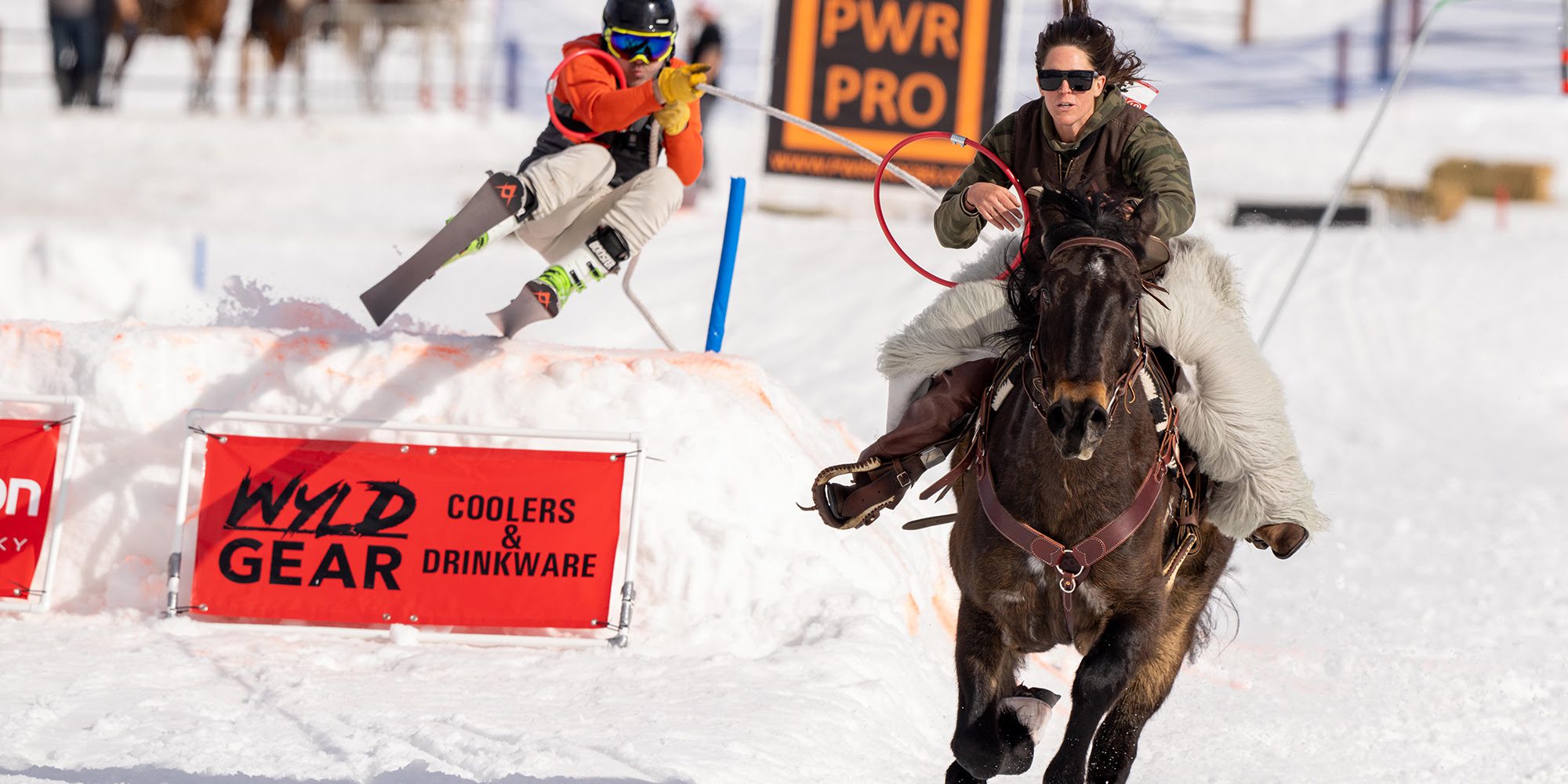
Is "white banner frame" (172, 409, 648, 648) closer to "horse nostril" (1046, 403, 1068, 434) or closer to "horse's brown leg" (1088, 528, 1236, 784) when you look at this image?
"horse's brown leg" (1088, 528, 1236, 784)

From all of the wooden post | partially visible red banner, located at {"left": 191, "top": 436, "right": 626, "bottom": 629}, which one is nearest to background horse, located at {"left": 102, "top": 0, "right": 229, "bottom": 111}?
the wooden post

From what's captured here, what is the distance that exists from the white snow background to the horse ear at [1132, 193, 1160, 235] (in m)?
1.93

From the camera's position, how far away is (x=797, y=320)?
1325cm

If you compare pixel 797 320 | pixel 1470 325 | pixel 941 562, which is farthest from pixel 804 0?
pixel 941 562

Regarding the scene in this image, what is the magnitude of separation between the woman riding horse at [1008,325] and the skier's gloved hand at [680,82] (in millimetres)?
1613

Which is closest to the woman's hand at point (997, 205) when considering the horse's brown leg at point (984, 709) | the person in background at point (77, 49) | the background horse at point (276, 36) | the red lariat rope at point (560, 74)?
the horse's brown leg at point (984, 709)

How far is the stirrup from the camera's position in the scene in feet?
15.6

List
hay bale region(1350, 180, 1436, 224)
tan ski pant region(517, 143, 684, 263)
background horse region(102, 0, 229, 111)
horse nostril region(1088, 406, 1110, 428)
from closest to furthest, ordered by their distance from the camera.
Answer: horse nostril region(1088, 406, 1110, 428)
tan ski pant region(517, 143, 684, 263)
hay bale region(1350, 180, 1436, 224)
background horse region(102, 0, 229, 111)

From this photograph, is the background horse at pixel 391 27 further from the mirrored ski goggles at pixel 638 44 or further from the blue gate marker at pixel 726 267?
the mirrored ski goggles at pixel 638 44

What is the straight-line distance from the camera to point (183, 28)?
2288cm

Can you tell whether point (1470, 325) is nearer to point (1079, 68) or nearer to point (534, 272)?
point (534, 272)

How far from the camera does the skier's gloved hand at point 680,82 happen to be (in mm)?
6129

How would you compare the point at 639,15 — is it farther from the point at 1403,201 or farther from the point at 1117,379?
the point at 1403,201

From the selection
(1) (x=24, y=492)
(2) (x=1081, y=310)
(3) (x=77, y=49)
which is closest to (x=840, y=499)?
(2) (x=1081, y=310)
